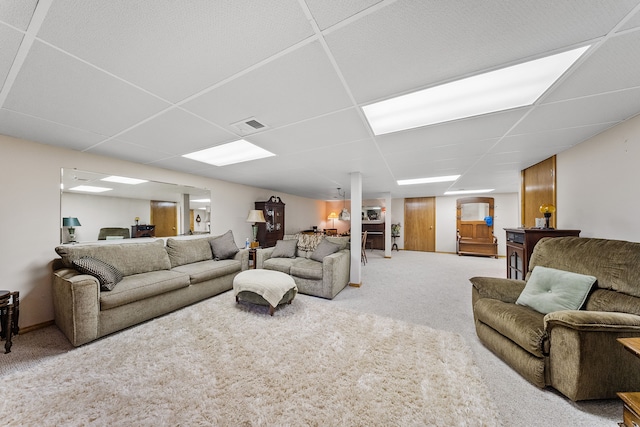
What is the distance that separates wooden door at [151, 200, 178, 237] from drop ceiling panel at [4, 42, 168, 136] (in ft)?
6.36

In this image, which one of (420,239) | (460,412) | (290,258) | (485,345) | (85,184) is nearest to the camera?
(460,412)

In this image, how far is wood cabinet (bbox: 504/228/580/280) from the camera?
105 inches

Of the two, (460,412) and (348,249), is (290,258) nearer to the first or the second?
(348,249)

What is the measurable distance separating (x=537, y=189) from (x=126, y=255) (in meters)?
6.53

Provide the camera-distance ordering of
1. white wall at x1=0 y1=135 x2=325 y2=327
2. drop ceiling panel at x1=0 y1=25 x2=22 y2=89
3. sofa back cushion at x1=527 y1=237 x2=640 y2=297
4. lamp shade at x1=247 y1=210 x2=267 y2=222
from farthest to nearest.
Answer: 1. lamp shade at x1=247 y1=210 x2=267 y2=222
2. white wall at x1=0 y1=135 x2=325 y2=327
3. sofa back cushion at x1=527 y1=237 x2=640 y2=297
4. drop ceiling panel at x1=0 y1=25 x2=22 y2=89

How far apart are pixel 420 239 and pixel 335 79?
8200mm

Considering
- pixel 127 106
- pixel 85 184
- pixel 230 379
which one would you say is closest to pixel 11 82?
pixel 127 106

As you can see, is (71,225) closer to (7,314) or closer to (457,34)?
(7,314)

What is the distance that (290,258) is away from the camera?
418 cm

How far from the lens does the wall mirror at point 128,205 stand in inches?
113

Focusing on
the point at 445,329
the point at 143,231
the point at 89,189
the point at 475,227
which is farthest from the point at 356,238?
the point at 475,227

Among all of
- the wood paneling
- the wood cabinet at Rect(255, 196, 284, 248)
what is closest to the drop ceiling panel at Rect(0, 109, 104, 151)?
the wood cabinet at Rect(255, 196, 284, 248)

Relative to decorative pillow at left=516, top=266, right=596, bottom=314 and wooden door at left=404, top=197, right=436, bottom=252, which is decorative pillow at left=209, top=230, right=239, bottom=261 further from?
wooden door at left=404, top=197, right=436, bottom=252

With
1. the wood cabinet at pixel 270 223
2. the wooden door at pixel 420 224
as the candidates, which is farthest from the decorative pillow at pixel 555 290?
the wooden door at pixel 420 224
